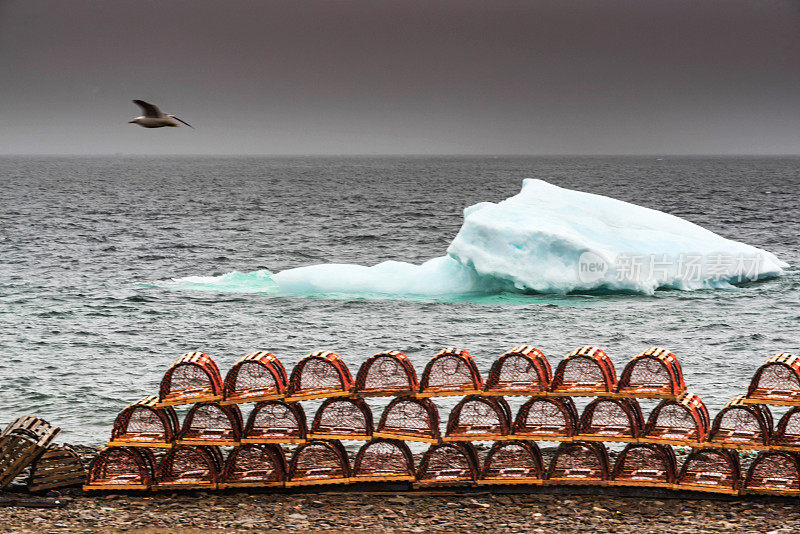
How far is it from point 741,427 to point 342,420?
15.7ft

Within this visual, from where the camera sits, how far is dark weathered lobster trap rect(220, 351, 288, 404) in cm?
1012

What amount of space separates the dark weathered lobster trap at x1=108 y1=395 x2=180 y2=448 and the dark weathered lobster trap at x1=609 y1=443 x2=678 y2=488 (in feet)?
17.5

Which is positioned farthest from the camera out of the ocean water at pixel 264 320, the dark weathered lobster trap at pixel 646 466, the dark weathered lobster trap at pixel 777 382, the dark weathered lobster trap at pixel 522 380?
the ocean water at pixel 264 320

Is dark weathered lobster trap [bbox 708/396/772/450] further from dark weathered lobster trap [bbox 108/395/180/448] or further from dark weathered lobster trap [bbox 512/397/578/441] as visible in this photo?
dark weathered lobster trap [bbox 108/395/180/448]

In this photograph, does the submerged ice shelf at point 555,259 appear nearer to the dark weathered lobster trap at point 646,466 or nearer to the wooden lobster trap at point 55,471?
the dark weathered lobster trap at point 646,466

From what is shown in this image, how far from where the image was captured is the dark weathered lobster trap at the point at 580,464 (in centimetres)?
1005

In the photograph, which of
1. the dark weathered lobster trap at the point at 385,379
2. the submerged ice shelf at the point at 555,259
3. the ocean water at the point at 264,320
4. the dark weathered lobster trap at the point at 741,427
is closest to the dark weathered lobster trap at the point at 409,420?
the dark weathered lobster trap at the point at 385,379

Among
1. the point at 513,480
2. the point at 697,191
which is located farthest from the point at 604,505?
the point at 697,191

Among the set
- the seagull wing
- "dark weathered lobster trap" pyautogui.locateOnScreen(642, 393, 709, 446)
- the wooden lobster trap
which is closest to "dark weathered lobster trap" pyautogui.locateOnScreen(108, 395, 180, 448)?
the wooden lobster trap

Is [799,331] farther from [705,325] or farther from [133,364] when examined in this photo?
[133,364]

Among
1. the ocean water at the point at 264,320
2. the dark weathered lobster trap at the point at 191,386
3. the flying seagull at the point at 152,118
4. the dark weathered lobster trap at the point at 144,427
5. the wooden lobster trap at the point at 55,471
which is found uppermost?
the flying seagull at the point at 152,118

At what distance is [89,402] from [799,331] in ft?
65.2

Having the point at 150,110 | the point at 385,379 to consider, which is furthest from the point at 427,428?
the point at 150,110

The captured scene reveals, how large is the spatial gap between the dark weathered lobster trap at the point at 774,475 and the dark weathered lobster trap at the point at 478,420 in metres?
2.85
